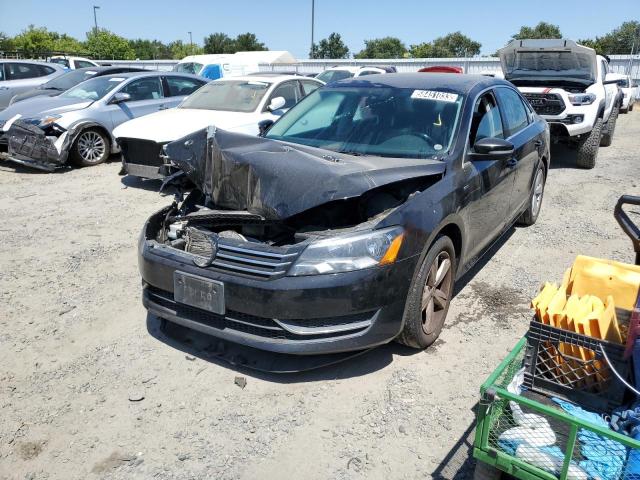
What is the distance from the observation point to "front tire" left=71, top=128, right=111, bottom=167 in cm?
854

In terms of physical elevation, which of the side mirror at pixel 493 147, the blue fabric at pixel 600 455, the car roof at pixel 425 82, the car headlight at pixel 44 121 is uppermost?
the car roof at pixel 425 82

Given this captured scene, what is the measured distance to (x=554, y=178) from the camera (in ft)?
27.7

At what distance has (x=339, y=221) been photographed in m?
3.29

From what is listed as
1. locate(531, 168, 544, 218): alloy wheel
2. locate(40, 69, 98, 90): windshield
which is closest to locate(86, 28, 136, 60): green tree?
locate(40, 69, 98, 90): windshield

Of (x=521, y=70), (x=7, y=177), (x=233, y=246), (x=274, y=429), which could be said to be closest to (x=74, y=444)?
(x=274, y=429)

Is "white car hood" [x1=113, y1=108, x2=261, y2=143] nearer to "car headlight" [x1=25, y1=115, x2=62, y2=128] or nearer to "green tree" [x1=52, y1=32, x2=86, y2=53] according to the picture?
"car headlight" [x1=25, y1=115, x2=62, y2=128]

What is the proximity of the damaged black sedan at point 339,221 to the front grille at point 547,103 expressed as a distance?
16.0 ft

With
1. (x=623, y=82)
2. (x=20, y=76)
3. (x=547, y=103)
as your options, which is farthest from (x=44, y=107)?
(x=623, y=82)

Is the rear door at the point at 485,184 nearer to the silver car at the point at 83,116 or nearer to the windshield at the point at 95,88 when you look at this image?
the silver car at the point at 83,116

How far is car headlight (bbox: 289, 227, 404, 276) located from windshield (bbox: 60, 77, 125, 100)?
7702mm

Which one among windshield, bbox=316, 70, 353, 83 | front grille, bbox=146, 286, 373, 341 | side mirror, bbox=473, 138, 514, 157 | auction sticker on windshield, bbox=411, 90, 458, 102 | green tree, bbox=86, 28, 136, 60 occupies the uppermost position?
green tree, bbox=86, 28, 136, 60

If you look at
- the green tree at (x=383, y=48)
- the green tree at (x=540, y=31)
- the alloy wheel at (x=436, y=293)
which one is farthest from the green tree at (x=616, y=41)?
the alloy wheel at (x=436, y=293)

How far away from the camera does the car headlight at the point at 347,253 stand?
280 centimetres

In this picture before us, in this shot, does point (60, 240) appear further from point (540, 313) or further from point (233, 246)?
point (540, 313)
